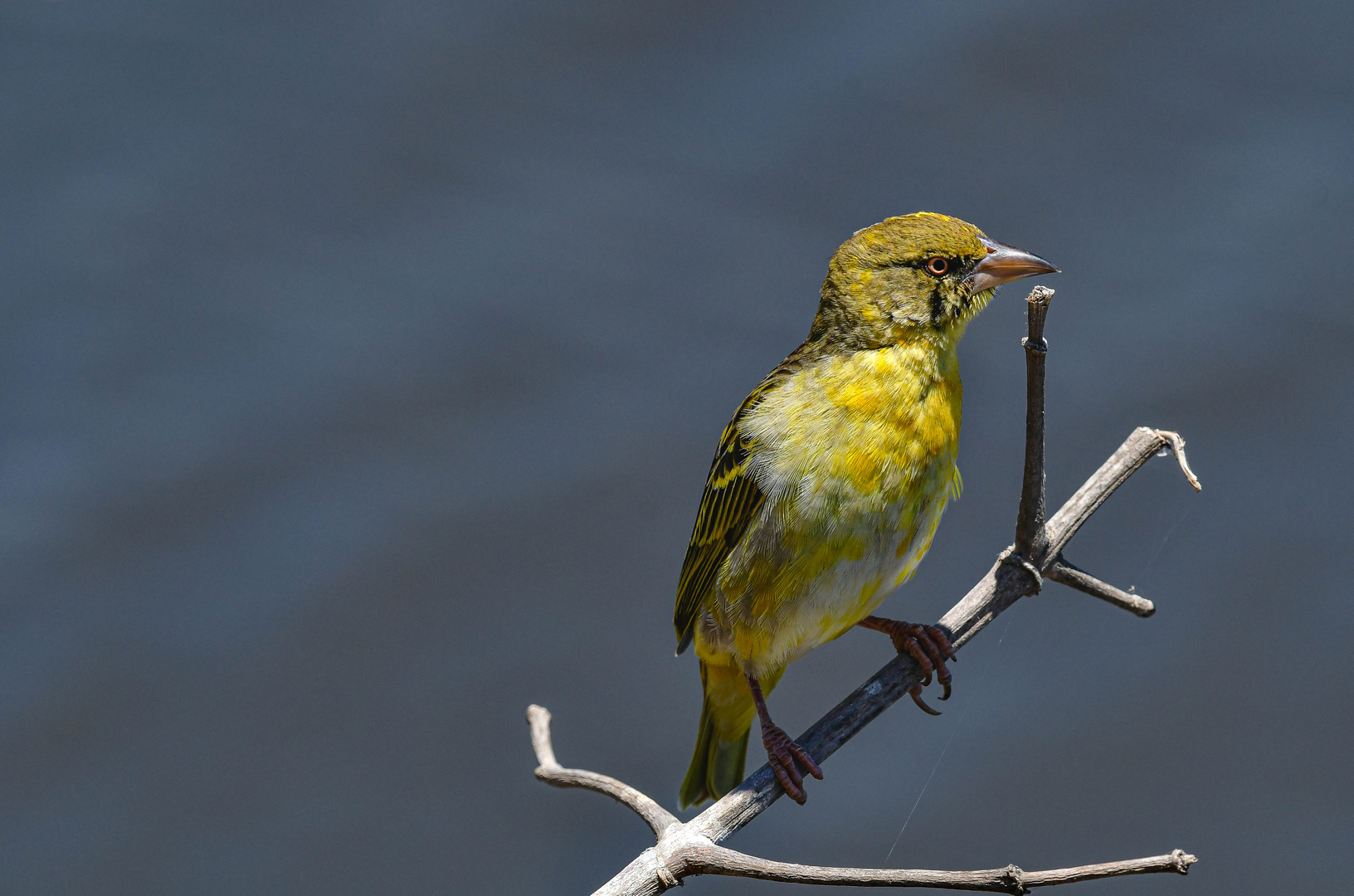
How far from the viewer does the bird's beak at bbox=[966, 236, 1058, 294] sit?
3.35m

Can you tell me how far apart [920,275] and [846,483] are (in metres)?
0.63

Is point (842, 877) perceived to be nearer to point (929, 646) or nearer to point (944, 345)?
point (929, 646)

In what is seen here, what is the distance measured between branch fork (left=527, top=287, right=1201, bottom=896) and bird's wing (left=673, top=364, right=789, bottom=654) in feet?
1.92

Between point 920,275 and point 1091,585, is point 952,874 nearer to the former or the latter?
point 1091,585

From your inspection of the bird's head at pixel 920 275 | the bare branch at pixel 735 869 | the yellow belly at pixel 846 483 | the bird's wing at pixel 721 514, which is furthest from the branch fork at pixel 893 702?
the bird's wing at pixel 721 514

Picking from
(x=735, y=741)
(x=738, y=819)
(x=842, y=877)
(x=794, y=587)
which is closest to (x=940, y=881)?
(x=842, y=877)

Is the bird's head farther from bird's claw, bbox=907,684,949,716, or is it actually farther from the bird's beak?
bird's claw, bbox=907,684,949,716

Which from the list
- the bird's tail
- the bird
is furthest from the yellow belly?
the bird's tail

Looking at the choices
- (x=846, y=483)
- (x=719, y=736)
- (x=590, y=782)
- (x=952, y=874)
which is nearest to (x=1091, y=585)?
(x=846, y=483)

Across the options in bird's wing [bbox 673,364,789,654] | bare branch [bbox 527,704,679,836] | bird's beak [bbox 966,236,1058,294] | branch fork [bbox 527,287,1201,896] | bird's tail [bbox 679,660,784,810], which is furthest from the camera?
bird's tail [bbox 679,660,784,810]

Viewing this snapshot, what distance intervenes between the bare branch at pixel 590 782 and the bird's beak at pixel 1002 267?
170 centimetres

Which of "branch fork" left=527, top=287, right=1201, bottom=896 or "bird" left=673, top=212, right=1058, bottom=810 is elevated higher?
"bird" left=673, top=212, right=1058, bottom=810

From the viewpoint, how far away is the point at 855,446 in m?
3.40

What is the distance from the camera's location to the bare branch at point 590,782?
10.3 feet
